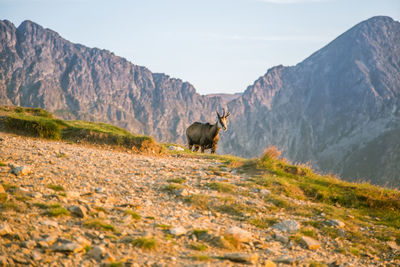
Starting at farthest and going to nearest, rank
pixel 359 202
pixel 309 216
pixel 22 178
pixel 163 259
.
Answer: pixel 359 202
pixel 309 216
pixel 22 178
pixel 163 259

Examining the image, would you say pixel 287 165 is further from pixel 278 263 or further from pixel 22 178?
pixel 22 178

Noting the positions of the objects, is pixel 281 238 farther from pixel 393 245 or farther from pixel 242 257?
pixel 393 245

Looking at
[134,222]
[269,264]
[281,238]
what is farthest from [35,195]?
[281,238]

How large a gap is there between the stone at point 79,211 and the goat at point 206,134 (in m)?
17.7

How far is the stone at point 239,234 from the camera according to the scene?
6.84 metres

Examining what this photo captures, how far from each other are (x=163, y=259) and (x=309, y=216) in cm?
555

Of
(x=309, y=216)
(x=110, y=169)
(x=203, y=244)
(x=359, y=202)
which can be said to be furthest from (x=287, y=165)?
(x=203, y=244)

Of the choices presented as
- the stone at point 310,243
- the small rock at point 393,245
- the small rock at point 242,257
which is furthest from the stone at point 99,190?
the small rock at point 393,245

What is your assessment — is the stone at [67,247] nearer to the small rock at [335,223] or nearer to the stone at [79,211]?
the stone at [79,211]

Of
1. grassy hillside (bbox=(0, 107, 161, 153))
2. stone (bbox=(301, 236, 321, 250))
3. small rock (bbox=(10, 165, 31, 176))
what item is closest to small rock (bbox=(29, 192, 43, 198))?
small rock (bbox=(10, 165, 31, 176))

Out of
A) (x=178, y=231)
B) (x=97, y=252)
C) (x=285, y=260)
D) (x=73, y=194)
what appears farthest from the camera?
(x=73, y=194)

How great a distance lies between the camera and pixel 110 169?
37.3ft

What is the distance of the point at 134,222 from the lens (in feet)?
22.8

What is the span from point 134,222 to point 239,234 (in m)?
2.41
